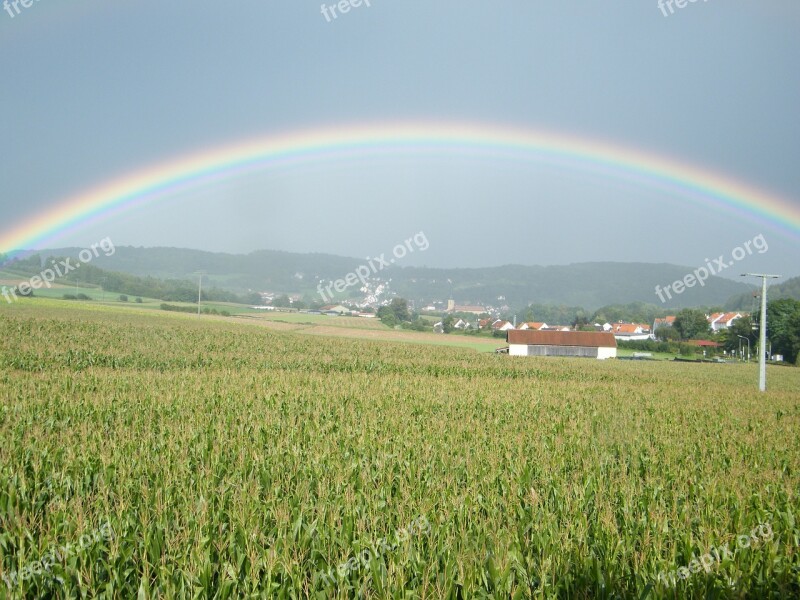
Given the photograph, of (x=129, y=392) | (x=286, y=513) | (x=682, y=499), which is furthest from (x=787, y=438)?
(x=129, y=392)

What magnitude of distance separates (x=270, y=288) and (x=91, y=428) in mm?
180114

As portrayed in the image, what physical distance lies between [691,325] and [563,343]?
49591 millimetres

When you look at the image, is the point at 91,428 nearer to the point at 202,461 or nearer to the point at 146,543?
the point at 202,461

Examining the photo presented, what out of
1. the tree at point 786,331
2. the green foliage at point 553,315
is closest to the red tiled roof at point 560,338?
the tree at point 786,331

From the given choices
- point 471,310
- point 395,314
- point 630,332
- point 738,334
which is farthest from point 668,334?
point 471,310

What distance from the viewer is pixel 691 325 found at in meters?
106

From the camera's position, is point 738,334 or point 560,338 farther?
point 738,334

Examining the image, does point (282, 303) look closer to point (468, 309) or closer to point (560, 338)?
point (468, 309)

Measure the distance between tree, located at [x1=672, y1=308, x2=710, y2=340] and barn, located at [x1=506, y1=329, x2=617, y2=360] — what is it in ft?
148

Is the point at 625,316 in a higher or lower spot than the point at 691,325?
higher

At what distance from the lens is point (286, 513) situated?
5570 mm

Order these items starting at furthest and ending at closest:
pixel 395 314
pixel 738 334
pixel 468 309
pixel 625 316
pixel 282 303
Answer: pixel 468 309
pixel 625 316
pixel 282 303
pixel 395 314
pixel 738 334

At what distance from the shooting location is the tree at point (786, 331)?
7594 cm

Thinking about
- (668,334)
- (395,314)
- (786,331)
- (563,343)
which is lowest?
(563,343)
